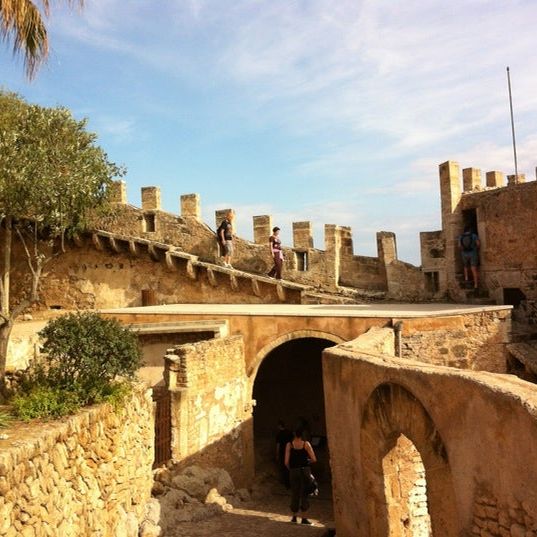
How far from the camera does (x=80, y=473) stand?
7344mm

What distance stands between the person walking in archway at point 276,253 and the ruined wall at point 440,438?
35.6 feet

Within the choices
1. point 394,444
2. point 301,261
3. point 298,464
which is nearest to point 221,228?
point 301,261

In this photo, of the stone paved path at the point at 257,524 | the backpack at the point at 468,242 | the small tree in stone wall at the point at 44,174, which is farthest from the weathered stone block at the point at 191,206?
the stone paved path at the point at 257,524

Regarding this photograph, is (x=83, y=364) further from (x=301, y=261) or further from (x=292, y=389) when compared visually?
(x=301, y=261)

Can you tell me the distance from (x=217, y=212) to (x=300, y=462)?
12.1 meters

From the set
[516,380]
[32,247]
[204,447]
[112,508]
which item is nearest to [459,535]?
[516,380]

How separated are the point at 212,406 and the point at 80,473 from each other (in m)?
5.64

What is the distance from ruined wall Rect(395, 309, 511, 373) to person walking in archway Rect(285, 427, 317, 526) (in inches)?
160

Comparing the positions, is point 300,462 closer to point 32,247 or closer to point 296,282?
point 296,282

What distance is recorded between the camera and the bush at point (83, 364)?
798 centimetres

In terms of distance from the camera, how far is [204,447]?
12438 mm

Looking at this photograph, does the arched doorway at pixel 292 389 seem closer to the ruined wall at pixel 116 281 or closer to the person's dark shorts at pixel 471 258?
the ruined wall at pixel 116 281

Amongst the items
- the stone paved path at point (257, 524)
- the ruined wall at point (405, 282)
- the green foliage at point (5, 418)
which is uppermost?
the ruined wall at point (405, 282)

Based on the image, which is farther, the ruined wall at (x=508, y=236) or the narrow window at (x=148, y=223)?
the narrow window at (x=148, y=223)
